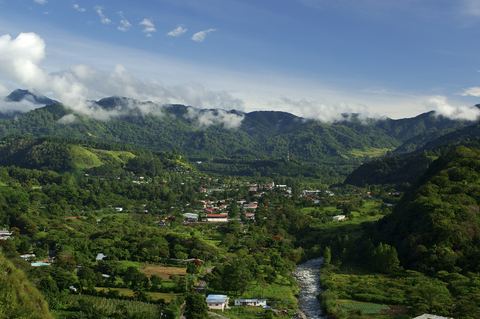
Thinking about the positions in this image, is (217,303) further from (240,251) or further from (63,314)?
(240,251)

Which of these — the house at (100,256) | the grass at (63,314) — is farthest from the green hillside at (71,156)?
the grass at (63,314)

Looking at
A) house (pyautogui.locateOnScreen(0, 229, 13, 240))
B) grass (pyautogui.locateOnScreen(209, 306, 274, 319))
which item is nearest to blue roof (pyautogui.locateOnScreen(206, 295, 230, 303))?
grass (pyautogui.locateOnScreen(209, 306, 274, 319))

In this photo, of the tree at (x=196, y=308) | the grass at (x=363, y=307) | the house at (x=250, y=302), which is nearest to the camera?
the tree at (x=196, y=308)

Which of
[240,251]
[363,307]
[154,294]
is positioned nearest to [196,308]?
[154,294]

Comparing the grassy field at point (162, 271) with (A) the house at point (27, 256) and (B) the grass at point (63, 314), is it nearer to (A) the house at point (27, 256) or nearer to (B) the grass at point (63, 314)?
(B) the grass at point (63, 314)

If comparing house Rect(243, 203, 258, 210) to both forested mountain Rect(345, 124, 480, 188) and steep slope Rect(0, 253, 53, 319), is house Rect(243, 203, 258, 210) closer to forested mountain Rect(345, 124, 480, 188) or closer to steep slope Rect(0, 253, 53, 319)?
forested mountain Rect(345, 124, 480, 188)

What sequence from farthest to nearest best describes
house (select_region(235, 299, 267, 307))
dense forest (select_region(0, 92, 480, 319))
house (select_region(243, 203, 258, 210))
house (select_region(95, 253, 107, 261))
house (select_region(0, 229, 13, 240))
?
house (select_region(243, 203, 258, 210)) → house (select_region(0, 229, 13, 240)) → house (select_region(95, 253, 107, 261)) → house (select_region(235, 299, 267, 307)) → dense forest (select_region(0, 92, 480, 319))
